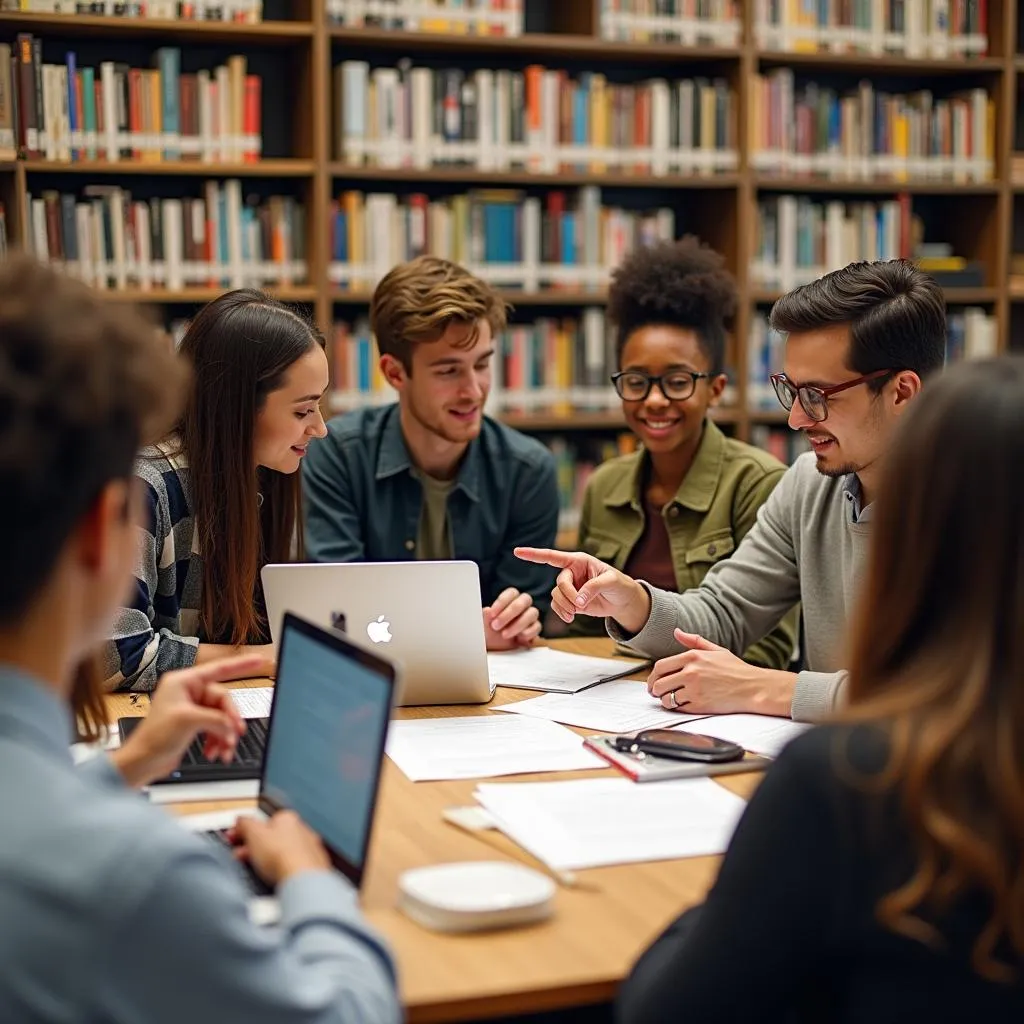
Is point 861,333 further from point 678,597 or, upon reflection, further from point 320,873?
point 320,873

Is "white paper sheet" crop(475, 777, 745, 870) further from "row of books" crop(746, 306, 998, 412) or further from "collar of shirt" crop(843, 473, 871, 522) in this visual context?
"row of books" crop(746, 306, 998, 412)

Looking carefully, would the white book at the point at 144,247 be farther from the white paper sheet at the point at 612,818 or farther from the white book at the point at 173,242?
the white paper sheet at the point at 612,818

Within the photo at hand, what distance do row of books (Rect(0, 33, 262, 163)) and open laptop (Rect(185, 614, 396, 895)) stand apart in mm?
2666

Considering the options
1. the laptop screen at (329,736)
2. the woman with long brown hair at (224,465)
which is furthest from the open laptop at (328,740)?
the woman with long brown hair at (224,465)

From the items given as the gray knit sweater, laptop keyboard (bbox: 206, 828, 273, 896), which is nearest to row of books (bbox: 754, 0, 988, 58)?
the gray knit sweater

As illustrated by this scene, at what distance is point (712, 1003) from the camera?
101 centimetres

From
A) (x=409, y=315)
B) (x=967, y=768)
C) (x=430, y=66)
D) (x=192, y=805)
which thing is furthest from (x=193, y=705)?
(x=430, y=66)

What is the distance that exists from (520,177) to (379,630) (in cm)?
229

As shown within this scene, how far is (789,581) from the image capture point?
2.52 m

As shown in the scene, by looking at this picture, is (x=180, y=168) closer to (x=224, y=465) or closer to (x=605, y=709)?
(x=224, y=465)

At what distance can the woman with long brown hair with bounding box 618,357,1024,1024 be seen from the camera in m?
0.93

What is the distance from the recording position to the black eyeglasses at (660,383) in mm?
3031

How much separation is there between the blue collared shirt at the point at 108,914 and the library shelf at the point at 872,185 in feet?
11.9

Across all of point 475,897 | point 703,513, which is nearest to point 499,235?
point 703,513
